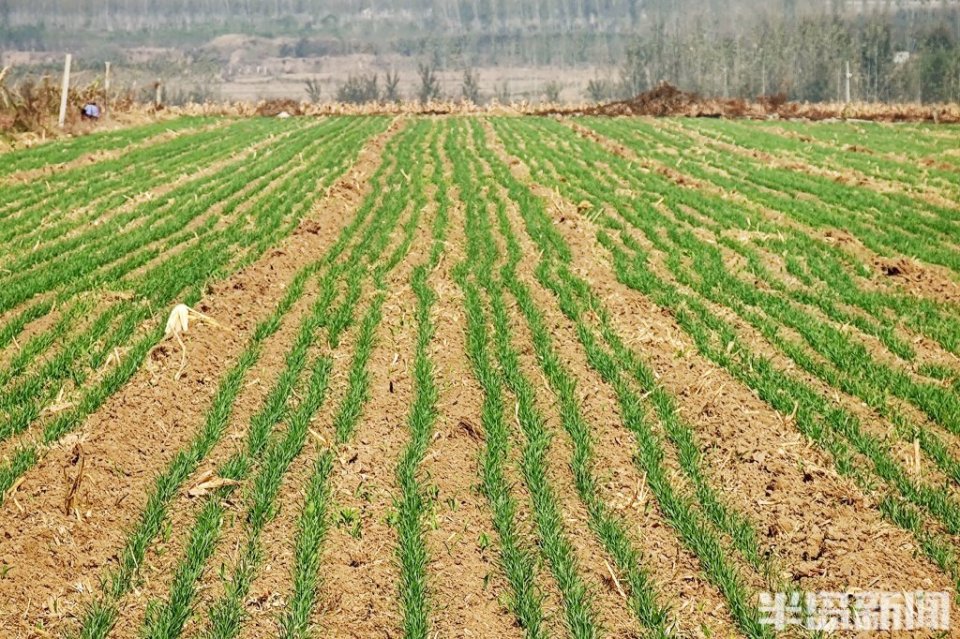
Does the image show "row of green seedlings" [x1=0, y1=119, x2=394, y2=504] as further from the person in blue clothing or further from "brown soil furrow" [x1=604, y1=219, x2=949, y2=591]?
the person in blue clothing

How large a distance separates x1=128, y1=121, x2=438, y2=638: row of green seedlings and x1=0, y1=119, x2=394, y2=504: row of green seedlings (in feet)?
4.76

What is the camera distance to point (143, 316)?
315 inches

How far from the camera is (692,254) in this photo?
1107 cm

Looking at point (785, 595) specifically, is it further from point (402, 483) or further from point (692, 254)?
point (692, 254)

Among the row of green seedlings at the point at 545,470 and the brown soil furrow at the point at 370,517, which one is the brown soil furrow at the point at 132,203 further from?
the brown soil furrow at the point at 370,517

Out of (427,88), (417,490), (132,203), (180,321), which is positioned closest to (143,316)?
(180,321)

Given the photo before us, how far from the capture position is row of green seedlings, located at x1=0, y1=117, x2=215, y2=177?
1850 centimetres

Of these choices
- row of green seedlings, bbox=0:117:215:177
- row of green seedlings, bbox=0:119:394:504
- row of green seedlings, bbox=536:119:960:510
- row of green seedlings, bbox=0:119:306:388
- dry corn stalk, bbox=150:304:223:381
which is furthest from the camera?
row of green seedlings, bbox=0:117:215:177

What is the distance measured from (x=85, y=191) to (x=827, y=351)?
14.6m

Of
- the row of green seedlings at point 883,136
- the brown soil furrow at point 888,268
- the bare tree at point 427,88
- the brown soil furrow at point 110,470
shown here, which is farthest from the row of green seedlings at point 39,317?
the bare tree at point 427,88

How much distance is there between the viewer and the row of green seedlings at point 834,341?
6.14 m

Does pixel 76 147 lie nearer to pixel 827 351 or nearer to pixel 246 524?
pixel 246 524

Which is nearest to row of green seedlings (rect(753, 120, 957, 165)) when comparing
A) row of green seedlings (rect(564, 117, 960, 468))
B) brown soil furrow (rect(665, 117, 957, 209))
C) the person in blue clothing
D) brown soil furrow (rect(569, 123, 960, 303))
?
brown soil furrow (rect(665, 117, 957, 209))

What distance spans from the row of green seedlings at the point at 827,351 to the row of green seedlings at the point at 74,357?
6.88 m
